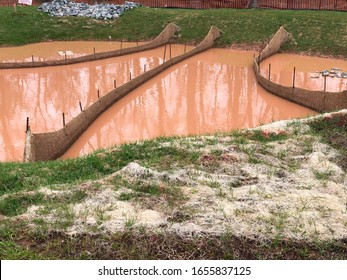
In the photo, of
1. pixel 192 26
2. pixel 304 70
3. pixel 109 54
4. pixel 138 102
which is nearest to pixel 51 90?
pixel 138 102

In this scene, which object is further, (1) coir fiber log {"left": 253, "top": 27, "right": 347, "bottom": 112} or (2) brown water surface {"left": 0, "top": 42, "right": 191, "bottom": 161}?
(1) coir fiber log {"left": 253, "top": 27, "right": 347, "bottom": 112}

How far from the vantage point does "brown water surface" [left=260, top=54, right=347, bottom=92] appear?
17.9 m

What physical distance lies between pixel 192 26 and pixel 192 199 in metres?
21.2

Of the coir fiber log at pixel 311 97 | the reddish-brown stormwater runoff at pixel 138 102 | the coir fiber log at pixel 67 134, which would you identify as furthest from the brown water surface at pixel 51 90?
the coir fiber log at pixel 311 97

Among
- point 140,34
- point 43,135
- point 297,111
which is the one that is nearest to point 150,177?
point 43,135

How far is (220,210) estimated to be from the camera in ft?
20.3

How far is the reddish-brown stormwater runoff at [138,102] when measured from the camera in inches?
525

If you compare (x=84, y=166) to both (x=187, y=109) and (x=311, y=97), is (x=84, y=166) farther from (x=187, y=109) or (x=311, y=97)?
(x=311, y=97)

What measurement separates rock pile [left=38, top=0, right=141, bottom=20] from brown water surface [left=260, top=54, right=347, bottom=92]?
11.3 metres

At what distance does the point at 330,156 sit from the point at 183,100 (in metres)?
8.03

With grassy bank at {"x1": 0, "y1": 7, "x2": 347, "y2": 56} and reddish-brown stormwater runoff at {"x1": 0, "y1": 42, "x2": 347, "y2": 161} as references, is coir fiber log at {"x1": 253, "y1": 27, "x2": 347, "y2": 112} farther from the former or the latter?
grassy bank at {"x1": 0, "y1": 7, "x2": 347, "y2": 56}

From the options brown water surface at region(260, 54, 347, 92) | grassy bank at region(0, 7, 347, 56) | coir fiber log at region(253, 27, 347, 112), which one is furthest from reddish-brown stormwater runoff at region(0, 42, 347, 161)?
grassy bank at region(0, 7, 347, 56)

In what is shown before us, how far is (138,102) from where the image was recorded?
52.2ft
